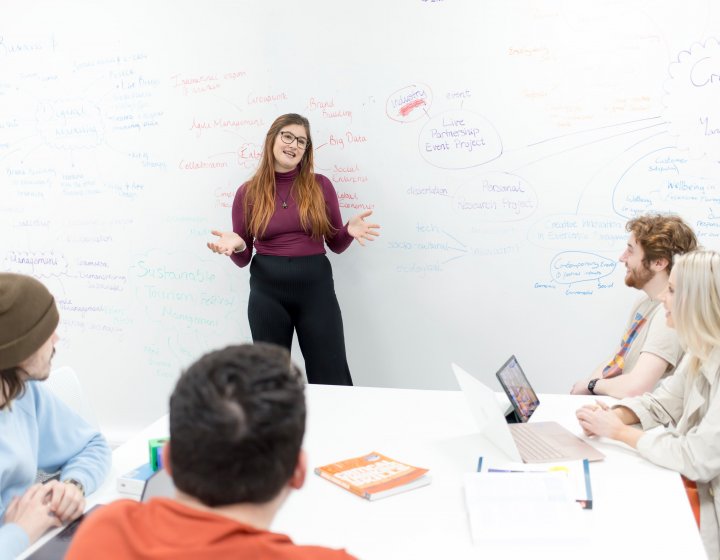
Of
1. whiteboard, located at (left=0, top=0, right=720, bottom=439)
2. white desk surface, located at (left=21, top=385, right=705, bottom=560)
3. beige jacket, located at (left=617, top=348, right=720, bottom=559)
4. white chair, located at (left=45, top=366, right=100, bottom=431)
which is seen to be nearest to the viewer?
white desk surface, located at (left=21, top=385, right=705, bottom=560)

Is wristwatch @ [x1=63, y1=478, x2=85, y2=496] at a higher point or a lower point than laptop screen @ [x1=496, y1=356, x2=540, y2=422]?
higher

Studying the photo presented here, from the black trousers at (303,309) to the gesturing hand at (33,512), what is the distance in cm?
167

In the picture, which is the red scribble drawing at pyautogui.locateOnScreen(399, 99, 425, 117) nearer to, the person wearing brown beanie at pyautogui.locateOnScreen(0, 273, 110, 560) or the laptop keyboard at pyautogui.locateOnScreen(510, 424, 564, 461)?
the laptop keyboard at pyautogui.locateOnScreen(510, 424, 564, 461)

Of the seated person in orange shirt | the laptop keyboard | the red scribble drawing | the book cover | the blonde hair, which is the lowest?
the laptop keyboard

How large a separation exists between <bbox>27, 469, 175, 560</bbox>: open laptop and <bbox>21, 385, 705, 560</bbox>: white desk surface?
151 millimetres

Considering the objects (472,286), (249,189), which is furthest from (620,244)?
(249,189)

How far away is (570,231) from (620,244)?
0.69 feet

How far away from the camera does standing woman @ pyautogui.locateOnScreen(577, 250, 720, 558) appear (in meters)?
1.65

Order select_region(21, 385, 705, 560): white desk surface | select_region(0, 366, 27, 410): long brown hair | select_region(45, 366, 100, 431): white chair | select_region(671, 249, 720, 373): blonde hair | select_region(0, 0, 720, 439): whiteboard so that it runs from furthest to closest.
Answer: select_region(0, 0, 720, 439): whiteboard
select_region(45, 366, 100, 431): white chair
select_region(671, 249, 720, 373): blonde hair
select_region(0, 366, 27, 410): long brown hair
select_region(21, 385, 705, 560): white desk surface

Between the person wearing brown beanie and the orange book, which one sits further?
the orange book

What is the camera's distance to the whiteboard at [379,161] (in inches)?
Result: 114

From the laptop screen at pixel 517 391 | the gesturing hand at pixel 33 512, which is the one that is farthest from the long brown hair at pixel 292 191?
the gesturing hand at pixel 33 512

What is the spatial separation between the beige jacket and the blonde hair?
5 cm

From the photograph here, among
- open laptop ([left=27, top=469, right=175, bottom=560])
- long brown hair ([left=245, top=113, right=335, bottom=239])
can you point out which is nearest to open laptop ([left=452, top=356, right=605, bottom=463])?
open laptop ([left=27, top=469, right=175, bottom=560])
